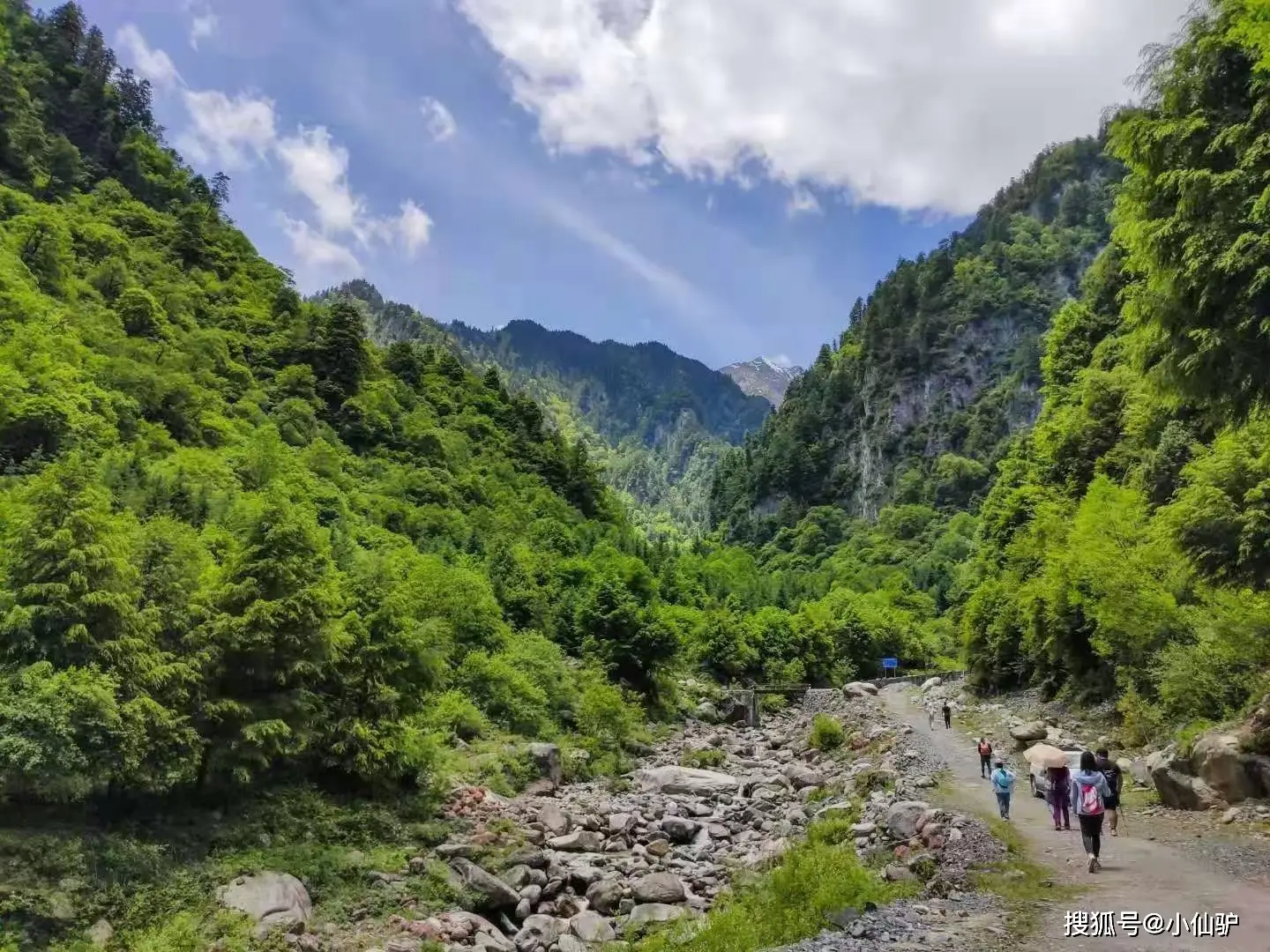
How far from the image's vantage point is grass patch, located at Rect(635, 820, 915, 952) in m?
14.1

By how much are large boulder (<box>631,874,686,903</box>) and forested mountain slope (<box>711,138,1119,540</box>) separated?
490ft

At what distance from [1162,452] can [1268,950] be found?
3001 centimetres

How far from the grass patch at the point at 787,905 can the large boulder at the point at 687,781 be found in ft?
49.5

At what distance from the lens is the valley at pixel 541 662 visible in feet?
43.6

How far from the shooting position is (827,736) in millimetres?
41562

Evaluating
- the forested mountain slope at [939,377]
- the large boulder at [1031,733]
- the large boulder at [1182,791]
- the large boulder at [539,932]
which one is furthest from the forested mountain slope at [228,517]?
the forested mountain slope at [939,377]

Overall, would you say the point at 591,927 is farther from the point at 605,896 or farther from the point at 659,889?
the point at 659,889

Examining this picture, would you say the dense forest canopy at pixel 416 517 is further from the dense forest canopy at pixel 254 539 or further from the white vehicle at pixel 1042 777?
the white vehicle at pixel 1042 777

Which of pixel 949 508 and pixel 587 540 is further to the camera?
pixel 949 508

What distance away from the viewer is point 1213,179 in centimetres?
1104

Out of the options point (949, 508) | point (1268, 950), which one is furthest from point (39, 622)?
point (949, 508)

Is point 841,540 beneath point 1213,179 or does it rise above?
above

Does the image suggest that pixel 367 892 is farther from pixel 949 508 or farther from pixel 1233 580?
pixel 949 508

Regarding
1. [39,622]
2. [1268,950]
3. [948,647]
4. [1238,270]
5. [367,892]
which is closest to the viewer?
[1268,950]
